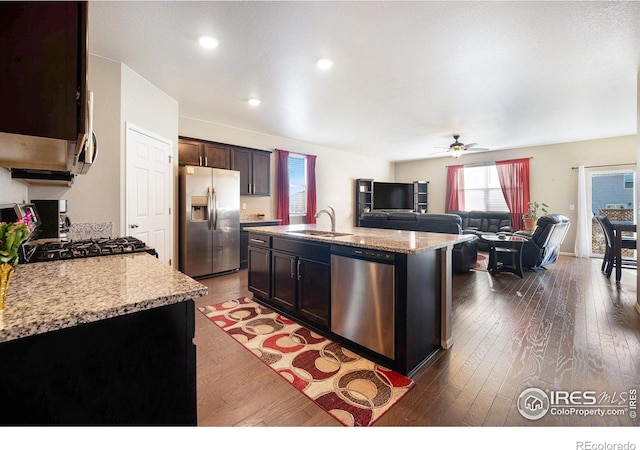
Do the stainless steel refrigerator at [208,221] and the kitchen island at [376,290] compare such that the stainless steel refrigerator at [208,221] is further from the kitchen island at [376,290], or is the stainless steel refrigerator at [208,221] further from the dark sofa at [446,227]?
the dark sofa at [446,227]

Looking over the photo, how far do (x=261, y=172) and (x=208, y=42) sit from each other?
3.14 metres

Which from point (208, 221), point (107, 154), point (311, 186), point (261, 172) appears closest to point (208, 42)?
point (107, 154)

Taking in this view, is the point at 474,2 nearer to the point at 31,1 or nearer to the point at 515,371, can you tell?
the point at 31,1

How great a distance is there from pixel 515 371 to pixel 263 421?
5.64ft

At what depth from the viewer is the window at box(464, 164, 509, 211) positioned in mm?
7555

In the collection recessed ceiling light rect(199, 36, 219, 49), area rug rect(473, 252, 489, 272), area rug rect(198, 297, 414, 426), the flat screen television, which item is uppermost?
recessed ceiling light rect(199, 36, 219, 49)

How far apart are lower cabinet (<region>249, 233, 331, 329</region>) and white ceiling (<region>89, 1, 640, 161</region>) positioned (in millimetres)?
1812

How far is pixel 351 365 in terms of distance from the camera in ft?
6.82

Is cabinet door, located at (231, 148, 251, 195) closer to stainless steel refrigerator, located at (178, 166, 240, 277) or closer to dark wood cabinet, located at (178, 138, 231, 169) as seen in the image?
dark wood cabinet, located at (178, 138, 231, 169)

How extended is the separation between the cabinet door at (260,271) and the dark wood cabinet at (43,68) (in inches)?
91.8

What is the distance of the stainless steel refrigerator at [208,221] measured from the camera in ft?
14.0

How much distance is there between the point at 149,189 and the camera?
3545 mm

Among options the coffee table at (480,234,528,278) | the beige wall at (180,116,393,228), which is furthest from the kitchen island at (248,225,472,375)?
the beige wall at (180,116,393,228)

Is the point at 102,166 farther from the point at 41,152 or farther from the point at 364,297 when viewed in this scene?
the point at 364,297
